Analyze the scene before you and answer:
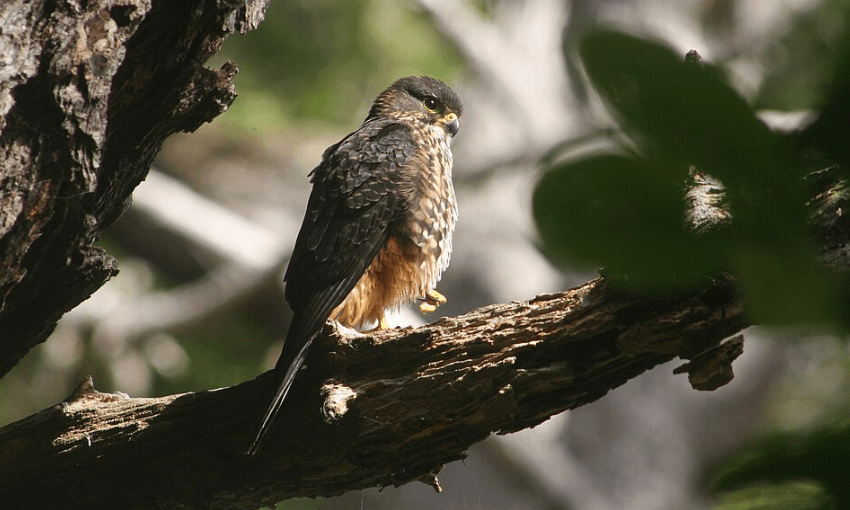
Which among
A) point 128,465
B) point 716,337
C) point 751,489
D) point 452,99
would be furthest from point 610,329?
point 452,99

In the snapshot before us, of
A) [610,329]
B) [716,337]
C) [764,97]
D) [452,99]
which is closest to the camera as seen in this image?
[764,97]

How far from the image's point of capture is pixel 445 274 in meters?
9.07

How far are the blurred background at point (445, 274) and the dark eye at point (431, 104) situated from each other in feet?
8.65

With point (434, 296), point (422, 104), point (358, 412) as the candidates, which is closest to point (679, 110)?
point (358, 412)

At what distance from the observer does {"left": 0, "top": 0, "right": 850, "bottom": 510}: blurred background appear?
25.6ft

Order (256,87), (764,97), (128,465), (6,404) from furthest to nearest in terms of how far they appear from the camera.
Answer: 1. (256,87)
2. (6,404)
3. (128,465)
4. (764,97)

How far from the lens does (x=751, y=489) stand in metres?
0.47

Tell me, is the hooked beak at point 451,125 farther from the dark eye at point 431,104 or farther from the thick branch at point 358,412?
the thick branch at point 358,412

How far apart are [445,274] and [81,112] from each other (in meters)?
7.13

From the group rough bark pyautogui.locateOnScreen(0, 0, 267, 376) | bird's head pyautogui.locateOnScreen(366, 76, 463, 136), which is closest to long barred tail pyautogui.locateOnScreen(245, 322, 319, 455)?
rough bark pyautogui.locateOnScreen(0, 0, 267, 376)

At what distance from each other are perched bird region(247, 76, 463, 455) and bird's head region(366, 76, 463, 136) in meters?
0.31

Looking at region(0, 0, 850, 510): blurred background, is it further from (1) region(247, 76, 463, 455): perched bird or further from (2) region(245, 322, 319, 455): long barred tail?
(2) region(245, 322, 319, 455): long barred tail

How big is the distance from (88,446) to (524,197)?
2523 millimetres

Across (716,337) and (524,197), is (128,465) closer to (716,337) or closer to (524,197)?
(716,337)
